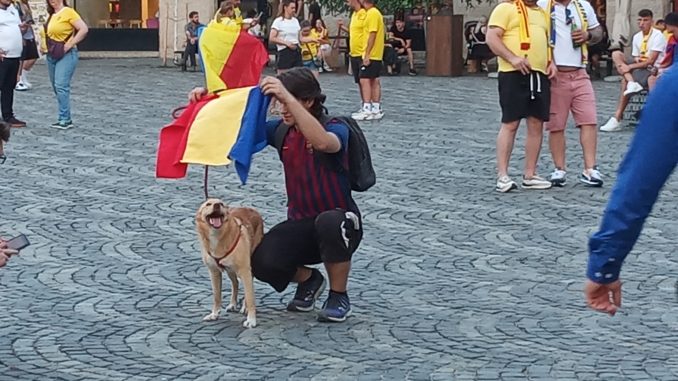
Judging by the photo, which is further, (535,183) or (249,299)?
(535,183)

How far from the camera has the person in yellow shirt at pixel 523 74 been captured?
10.8 metres

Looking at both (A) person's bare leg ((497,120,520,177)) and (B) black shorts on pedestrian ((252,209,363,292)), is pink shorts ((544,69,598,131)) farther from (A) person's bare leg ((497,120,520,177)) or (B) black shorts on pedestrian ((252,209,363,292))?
(B) black shorts on pedestrian ((252,209,363,292))

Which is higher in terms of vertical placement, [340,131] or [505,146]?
[340,131]

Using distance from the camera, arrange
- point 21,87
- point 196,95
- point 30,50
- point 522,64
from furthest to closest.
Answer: point 21,87 → point 30,50 → point 522,64 → point 196,95

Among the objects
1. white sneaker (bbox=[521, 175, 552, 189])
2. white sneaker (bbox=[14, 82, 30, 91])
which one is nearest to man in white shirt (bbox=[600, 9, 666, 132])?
white sneaker (bbox=[521, 175, 552, 189])

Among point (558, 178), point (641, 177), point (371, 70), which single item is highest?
point (641, 177)

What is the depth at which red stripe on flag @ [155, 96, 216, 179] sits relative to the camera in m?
6.73

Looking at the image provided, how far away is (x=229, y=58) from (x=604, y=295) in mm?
3847

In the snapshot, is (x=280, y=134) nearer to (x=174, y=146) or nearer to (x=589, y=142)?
(x=174, y=146)

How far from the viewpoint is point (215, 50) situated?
708 cm

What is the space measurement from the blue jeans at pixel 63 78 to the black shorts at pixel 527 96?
244 inches

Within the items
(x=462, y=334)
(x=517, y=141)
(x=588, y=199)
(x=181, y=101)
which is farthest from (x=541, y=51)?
(x=181, y=101)

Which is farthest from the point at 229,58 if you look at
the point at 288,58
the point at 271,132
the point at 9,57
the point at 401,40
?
the point at 401,40

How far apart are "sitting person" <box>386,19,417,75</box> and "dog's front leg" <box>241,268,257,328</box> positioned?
19.4 metres
